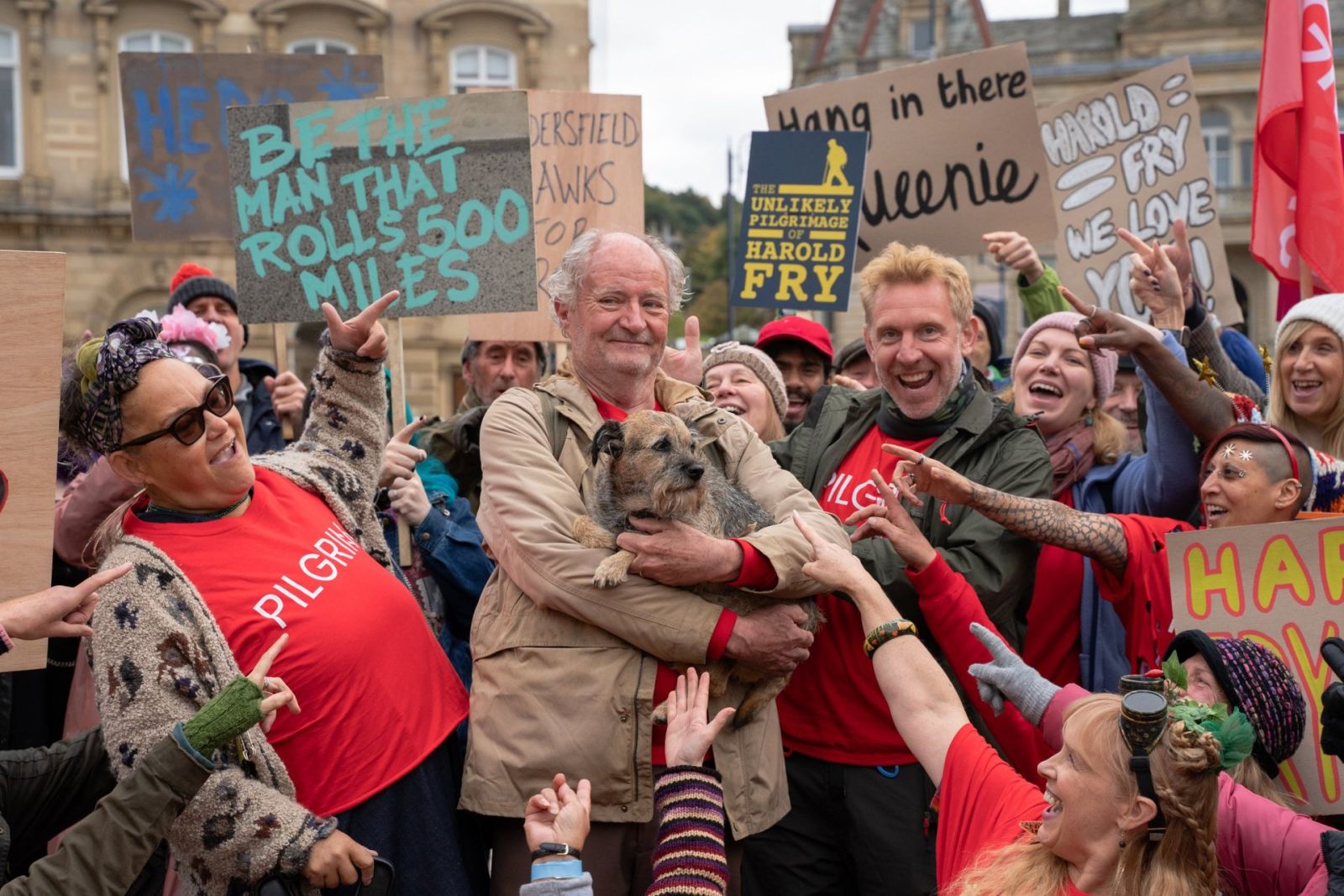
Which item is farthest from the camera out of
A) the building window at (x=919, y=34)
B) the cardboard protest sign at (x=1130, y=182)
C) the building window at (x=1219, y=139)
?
the building window at (x=919, y=34)

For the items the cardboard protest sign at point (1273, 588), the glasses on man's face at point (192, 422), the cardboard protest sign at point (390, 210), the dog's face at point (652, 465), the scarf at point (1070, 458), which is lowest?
the cardboard protest sign at point (1273, 588)

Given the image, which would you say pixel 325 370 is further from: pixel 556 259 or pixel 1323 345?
pixel 1323 345

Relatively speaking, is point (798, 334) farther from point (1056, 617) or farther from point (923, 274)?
point (1056, 617)

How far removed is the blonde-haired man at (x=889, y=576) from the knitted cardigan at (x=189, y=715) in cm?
160

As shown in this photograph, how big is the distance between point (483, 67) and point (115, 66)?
644 centimetres

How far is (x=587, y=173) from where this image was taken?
20.9 feet

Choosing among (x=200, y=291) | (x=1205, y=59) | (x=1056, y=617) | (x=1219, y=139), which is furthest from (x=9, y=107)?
(x=1219, y=139)

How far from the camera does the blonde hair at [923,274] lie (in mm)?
4512

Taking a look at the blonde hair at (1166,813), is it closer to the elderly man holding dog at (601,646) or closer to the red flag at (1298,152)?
the elderly man holding dog at (601,646)

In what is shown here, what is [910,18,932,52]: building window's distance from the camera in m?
47.6

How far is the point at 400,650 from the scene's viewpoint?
3818 mm

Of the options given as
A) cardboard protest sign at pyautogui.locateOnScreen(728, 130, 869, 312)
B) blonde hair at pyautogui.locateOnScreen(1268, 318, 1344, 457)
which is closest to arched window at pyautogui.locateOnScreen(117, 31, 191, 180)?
cardboard protest sign at pyautogui.locateOnScreen(728, 130, 869, 312)

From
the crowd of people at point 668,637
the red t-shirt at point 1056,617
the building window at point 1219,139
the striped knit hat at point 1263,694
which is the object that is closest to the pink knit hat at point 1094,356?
the crowd of people at point 668,637

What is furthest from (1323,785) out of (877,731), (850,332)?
(850,332)
